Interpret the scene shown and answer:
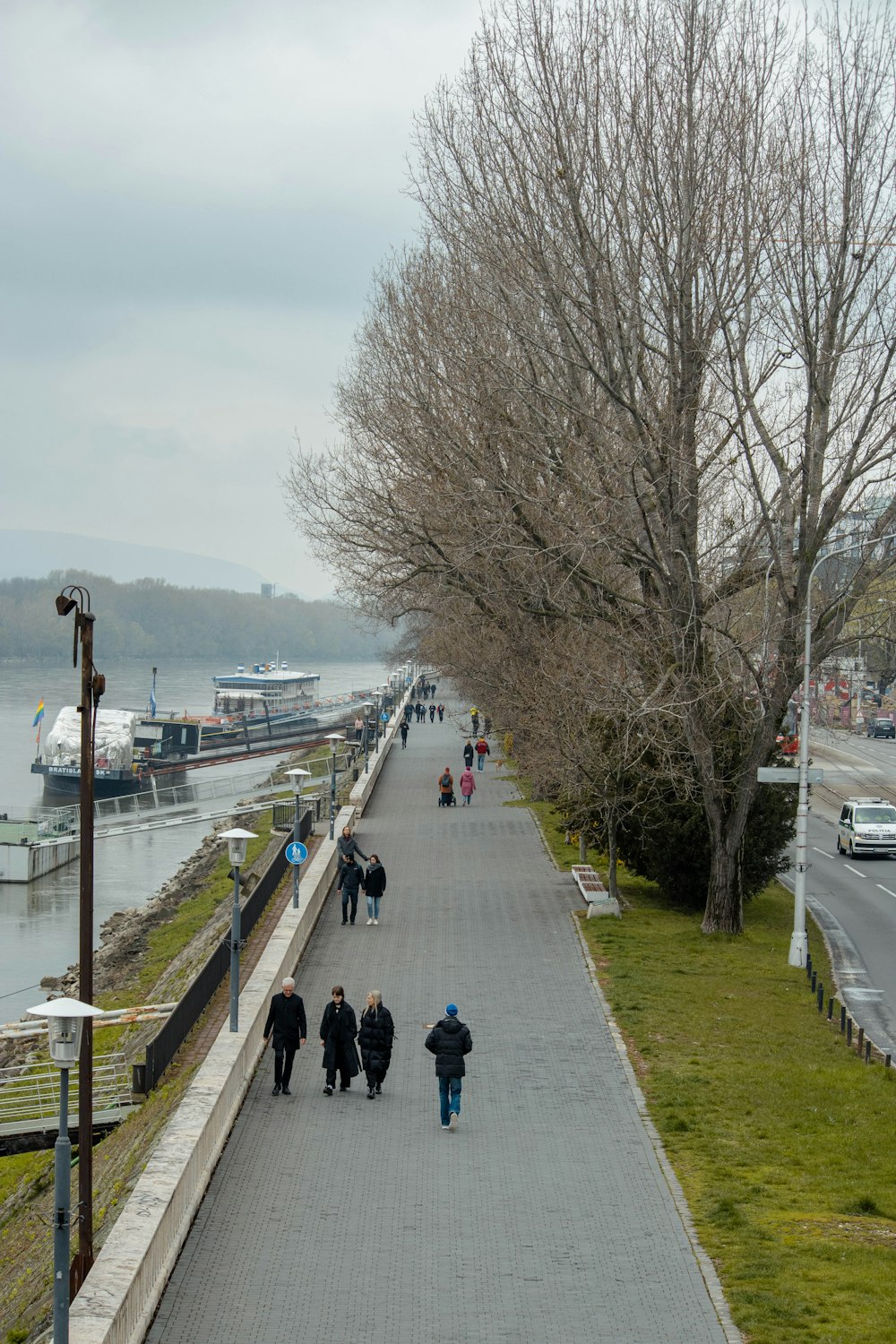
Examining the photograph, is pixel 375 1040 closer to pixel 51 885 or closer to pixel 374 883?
pixel 374 883

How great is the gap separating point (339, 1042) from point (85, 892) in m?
4.00

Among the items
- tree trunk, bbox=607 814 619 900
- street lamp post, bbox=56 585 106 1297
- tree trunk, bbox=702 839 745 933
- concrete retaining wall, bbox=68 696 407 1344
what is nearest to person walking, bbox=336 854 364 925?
concrete retaining wall, bbox=68 696 407 1344

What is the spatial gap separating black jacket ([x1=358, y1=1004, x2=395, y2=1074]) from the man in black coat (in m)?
0.63

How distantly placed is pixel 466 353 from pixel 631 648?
6578 millimetres

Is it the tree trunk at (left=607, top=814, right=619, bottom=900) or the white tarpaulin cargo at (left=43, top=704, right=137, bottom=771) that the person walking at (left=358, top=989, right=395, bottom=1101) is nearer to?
the tree trunk at (left=607, top=814, right=619, bottom=900)

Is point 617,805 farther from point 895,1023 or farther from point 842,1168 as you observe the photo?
point 842,1168

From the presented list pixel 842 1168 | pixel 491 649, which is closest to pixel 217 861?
pixel 491 649

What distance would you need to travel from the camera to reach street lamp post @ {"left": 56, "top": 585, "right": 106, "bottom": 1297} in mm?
10672

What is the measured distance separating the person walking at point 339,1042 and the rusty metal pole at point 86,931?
2968 millimetres

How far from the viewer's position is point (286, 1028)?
46.4ft

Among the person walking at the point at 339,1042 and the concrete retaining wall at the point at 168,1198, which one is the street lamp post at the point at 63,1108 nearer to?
the concrete retaining wall at the point at 168,1198

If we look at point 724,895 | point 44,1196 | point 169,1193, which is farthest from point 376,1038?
point 724,895

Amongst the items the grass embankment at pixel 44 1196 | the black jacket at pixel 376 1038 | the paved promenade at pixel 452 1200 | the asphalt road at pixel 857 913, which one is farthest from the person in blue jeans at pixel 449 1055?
the asphalt road at pixel 857 913

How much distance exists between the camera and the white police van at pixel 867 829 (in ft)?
122
